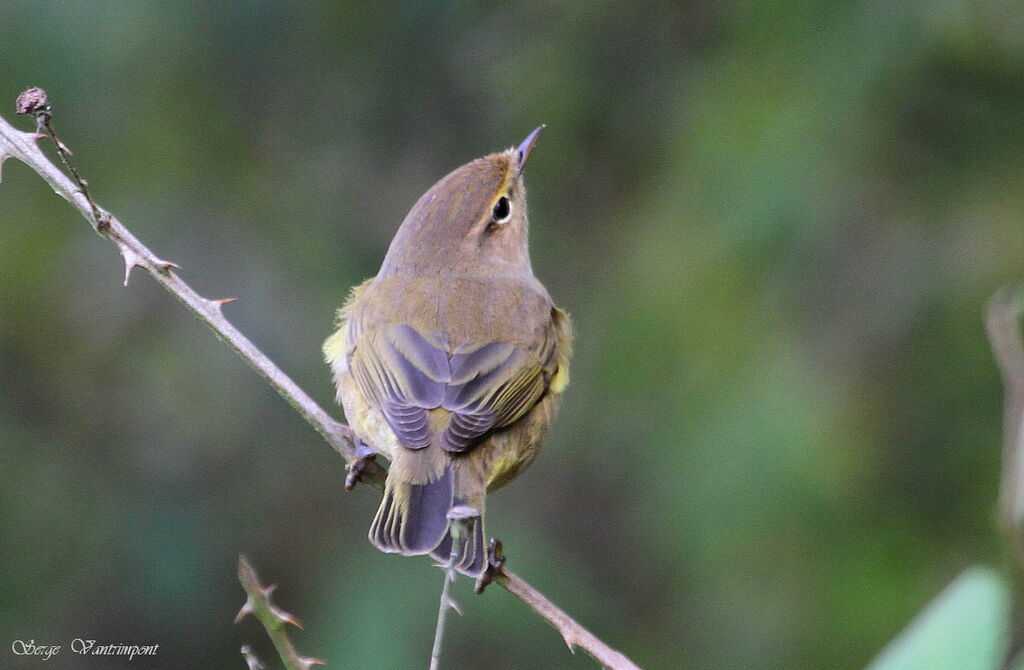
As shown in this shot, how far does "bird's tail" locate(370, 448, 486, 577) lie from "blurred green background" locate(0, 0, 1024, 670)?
6.57 ft

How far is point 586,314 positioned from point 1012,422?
5428 mm

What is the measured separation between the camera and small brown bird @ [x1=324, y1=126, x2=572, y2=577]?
11.3 ft

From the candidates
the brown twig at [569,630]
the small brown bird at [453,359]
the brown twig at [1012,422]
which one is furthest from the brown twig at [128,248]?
the brown twig at [1012,422]

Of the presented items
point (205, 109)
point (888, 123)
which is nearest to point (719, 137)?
point (888, 123)

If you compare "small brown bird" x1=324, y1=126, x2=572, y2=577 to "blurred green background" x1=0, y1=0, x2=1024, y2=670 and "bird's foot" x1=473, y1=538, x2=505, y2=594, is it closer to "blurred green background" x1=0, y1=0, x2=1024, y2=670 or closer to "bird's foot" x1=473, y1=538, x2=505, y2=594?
"bird's foot" x1=473, y1=538, x2=505, y2=594

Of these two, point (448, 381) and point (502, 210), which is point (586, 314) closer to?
point (502, 210)

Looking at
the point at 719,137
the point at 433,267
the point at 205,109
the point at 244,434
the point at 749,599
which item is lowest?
the point at 749,599

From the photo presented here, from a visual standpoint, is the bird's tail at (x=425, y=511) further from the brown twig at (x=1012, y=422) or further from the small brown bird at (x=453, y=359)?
the brown twig at (x=1012, y=422)

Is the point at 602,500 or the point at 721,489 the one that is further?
the point at 602,500

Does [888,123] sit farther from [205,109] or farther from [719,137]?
[205,109]

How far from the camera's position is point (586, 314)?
6.34 m

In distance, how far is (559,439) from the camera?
6.46 meters

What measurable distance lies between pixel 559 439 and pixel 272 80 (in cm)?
245

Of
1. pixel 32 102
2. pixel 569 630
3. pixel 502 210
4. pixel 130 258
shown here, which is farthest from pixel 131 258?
pixel 502 210
